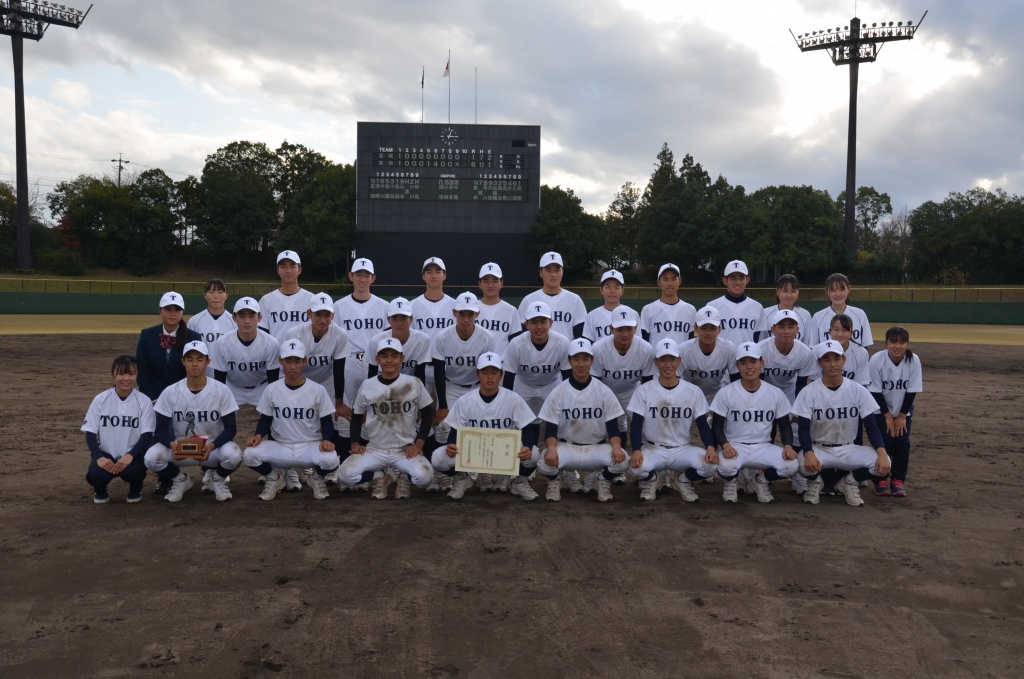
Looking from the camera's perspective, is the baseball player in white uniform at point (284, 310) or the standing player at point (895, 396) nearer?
the standing player at point (895, 396)

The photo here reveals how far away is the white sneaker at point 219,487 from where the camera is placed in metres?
6.23

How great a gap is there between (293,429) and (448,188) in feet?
76.9

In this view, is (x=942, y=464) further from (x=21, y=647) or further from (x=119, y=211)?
(x=119, y=211)

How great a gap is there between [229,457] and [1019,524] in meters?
6.23

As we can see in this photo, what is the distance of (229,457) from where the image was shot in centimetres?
620

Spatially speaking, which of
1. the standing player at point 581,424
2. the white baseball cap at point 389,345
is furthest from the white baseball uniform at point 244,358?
the standing player at point 581,424

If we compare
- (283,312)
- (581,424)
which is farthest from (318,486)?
(581,424)

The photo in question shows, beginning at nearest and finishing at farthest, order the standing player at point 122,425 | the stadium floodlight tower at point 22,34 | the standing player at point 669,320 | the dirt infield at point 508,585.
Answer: the dirt infield at point 508,585, the standing player at point 122,425, the standing player at point 669,320, the stadium floodlight tower at point 22,34

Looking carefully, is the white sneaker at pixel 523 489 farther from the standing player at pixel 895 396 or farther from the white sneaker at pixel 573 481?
the standing player at pixel 895 396

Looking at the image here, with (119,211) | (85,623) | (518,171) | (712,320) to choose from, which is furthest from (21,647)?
(119,211)

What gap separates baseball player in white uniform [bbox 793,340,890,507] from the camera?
6.26 metres

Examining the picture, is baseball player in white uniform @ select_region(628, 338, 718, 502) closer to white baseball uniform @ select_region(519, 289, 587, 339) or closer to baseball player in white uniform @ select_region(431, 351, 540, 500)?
baseball player in white uniform @ select_region(431, 351, 540, 500)

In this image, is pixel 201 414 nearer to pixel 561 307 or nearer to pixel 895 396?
pixel 561 307

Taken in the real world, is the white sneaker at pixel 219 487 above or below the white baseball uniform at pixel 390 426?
below
